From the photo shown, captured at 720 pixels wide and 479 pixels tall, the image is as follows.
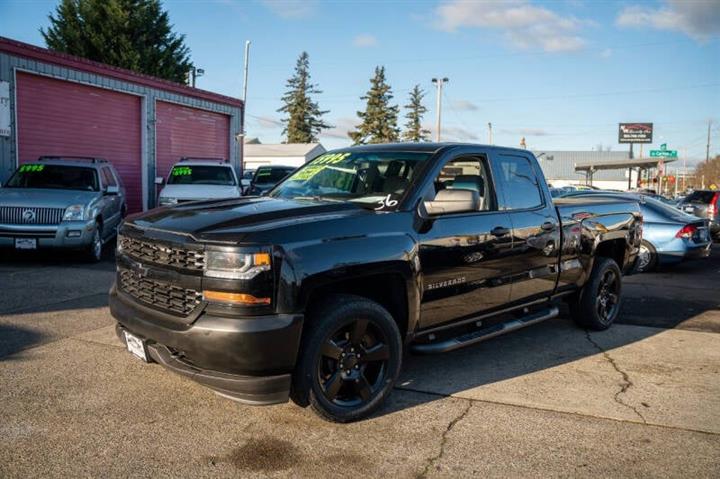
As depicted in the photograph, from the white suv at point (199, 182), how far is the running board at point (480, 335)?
9288 mm

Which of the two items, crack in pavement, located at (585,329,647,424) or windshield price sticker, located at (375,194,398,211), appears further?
crack in pavement, located at (585,329,647,424)

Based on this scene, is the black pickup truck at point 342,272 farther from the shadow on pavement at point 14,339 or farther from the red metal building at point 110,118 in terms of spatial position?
the red metal building at point 110,118

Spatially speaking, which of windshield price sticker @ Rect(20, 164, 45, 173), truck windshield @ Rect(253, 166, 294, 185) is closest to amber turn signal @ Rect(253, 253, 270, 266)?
windshield price sticker @ Rect(20, 164, 45, 173)

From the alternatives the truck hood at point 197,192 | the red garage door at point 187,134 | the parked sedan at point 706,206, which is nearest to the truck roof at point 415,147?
the truck hood at point 197,192

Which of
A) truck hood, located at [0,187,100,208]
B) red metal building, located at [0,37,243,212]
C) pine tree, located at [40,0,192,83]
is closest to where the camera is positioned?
truck hood, located at [0,187,100,208]

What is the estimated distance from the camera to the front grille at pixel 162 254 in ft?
11.6

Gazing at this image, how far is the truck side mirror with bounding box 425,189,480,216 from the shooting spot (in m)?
4.38

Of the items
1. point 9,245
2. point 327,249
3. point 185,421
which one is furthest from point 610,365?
point 9,245

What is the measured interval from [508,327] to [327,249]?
83.6 inches

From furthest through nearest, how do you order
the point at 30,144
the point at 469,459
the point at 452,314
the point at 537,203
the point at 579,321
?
the point at 30,144 < the point at 579,321 < the point at 537,203 < the point at 452,314 < the point at 469,459

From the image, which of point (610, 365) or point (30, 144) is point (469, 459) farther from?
point (30, 144)

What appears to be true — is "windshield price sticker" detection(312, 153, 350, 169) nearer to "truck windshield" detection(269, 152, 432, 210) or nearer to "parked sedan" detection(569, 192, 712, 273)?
"truck windshield" detection(269, 152, 432, 210)

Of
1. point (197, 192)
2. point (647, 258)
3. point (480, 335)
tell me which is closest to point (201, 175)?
point (197, 192)

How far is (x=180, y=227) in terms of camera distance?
374 centimetres
